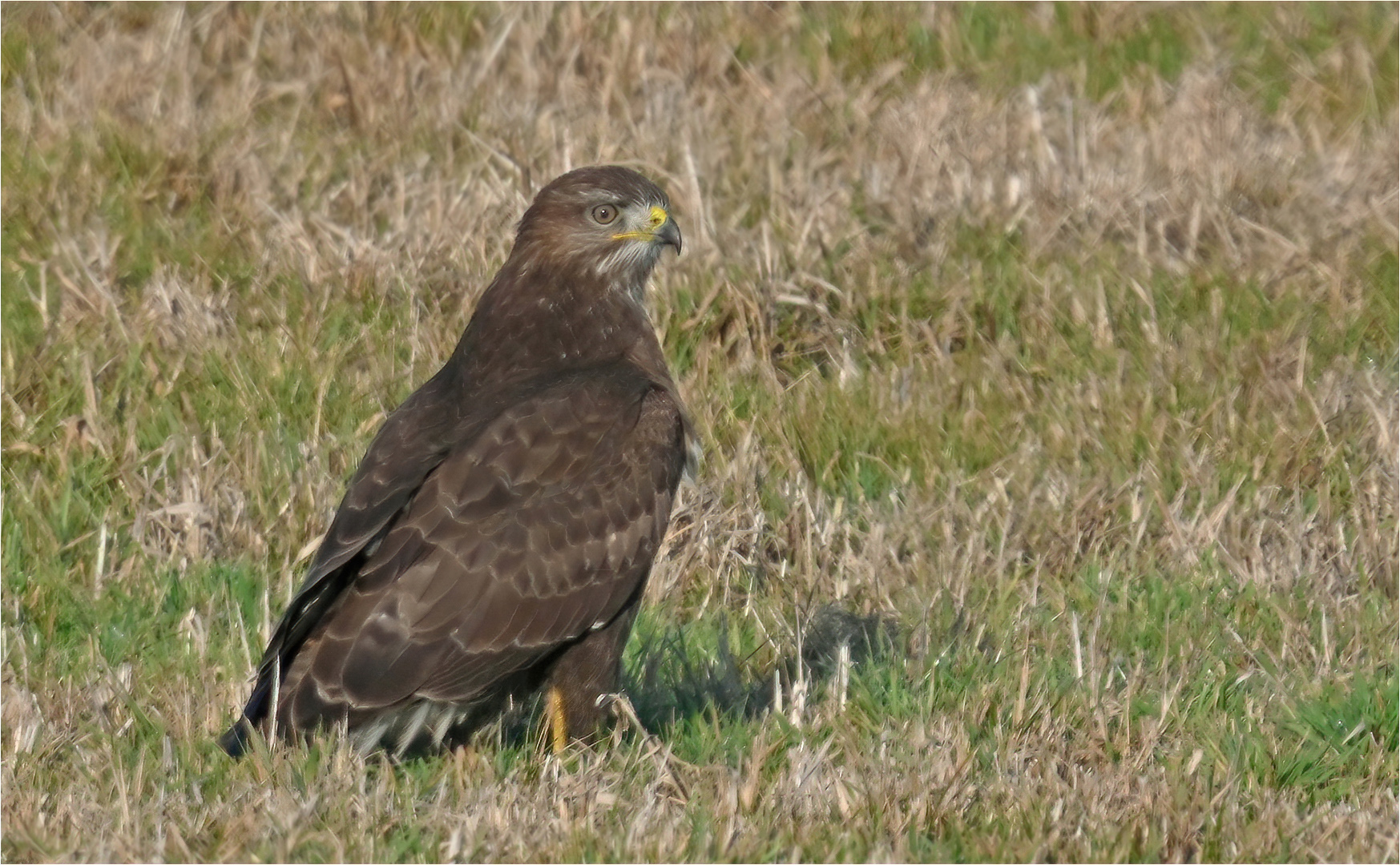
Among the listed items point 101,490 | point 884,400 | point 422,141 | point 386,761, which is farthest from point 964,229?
point 386,761

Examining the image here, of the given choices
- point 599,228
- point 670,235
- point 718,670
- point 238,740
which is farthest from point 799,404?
point 238,740

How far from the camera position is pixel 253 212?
8.11m

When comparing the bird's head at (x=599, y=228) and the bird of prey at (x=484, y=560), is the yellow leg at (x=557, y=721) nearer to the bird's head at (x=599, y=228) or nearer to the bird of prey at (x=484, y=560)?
the bird of prey at (x=484, y=560)

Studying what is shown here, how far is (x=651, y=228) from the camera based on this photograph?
6.09 m

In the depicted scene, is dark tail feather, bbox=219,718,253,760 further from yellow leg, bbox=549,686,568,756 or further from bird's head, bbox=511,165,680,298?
bird's head, bbox=511,165,680,298

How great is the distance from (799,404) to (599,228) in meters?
1.30

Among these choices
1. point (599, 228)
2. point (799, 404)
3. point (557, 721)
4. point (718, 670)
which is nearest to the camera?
point (557, 721)

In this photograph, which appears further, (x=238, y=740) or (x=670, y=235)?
(x=670, y=235)

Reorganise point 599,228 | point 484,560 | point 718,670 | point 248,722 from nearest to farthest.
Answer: point 248,722, point 484,560, point 718,670, point 599,228

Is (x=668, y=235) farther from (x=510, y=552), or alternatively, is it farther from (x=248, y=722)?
(x=248, y=722)

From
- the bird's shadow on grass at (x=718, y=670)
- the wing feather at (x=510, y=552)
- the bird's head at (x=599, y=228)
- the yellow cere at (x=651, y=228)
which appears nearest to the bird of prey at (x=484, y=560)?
the wing feather at (x=510, y=552)

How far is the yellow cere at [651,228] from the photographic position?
19.9ft

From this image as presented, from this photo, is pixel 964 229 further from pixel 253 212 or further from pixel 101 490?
pixel 101 490

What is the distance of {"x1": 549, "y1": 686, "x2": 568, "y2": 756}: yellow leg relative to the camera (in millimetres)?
5223
